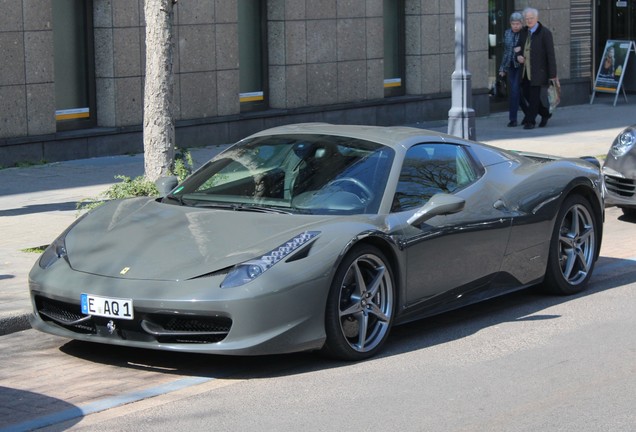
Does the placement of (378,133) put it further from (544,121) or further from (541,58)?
(544,121)

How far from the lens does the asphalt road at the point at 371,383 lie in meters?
6.15

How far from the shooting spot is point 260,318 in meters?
6.77

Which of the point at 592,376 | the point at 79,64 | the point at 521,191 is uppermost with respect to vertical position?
the point at 79,64

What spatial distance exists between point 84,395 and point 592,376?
2770mm

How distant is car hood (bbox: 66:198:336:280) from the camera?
22.9 feet

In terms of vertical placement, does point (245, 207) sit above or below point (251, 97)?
below

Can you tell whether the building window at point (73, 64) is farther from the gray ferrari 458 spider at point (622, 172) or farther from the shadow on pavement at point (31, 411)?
the shadow on pavement at point (31, 411)

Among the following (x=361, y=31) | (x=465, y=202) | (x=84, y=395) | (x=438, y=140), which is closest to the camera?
(x=84, y=395)

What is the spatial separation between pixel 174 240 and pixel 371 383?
4.69 feet

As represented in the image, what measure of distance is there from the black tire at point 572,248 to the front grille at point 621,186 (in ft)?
10.6

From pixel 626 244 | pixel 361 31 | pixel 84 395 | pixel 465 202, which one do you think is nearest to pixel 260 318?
pixel 84 395

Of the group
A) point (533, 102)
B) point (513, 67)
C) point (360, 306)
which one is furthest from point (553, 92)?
point (360, 306)

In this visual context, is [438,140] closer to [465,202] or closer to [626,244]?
[465,202]

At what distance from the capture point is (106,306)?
22.6 feet
